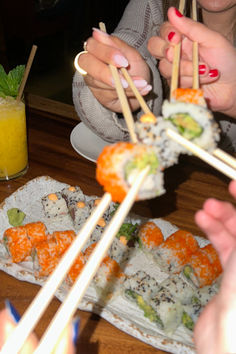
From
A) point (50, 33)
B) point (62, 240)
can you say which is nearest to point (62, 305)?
point (62, 240)

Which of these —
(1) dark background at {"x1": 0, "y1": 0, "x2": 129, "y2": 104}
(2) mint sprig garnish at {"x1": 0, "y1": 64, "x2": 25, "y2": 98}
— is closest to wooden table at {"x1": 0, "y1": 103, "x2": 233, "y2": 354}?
(2) mint sprig garnish at {"x1": 0, "y1": 64, "x2": 25, "y2": 98}

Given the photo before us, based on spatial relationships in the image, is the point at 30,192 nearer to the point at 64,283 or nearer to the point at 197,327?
the point at 64,283

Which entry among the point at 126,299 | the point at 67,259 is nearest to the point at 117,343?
the point at 126,299

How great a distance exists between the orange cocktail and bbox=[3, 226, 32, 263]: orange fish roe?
0.47 meters

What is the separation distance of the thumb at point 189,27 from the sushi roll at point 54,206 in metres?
0.96

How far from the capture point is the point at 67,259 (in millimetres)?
647

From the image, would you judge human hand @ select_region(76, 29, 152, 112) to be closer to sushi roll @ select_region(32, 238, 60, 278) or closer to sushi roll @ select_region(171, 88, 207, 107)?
sushi roll @ select_region(171, 88, 207, 107)

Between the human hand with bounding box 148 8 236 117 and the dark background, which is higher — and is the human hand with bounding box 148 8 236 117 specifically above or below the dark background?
above

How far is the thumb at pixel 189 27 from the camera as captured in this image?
1.38 m

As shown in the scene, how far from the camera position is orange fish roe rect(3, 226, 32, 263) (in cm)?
158

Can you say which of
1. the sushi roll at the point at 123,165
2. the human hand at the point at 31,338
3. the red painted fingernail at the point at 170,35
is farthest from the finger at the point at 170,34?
the human hand at the point at 31,338

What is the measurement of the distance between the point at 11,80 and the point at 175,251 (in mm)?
1163

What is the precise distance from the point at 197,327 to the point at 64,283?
67 centimetres

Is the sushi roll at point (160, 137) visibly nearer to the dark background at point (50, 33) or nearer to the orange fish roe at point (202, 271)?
the orange fish roe at point (202, 271)
